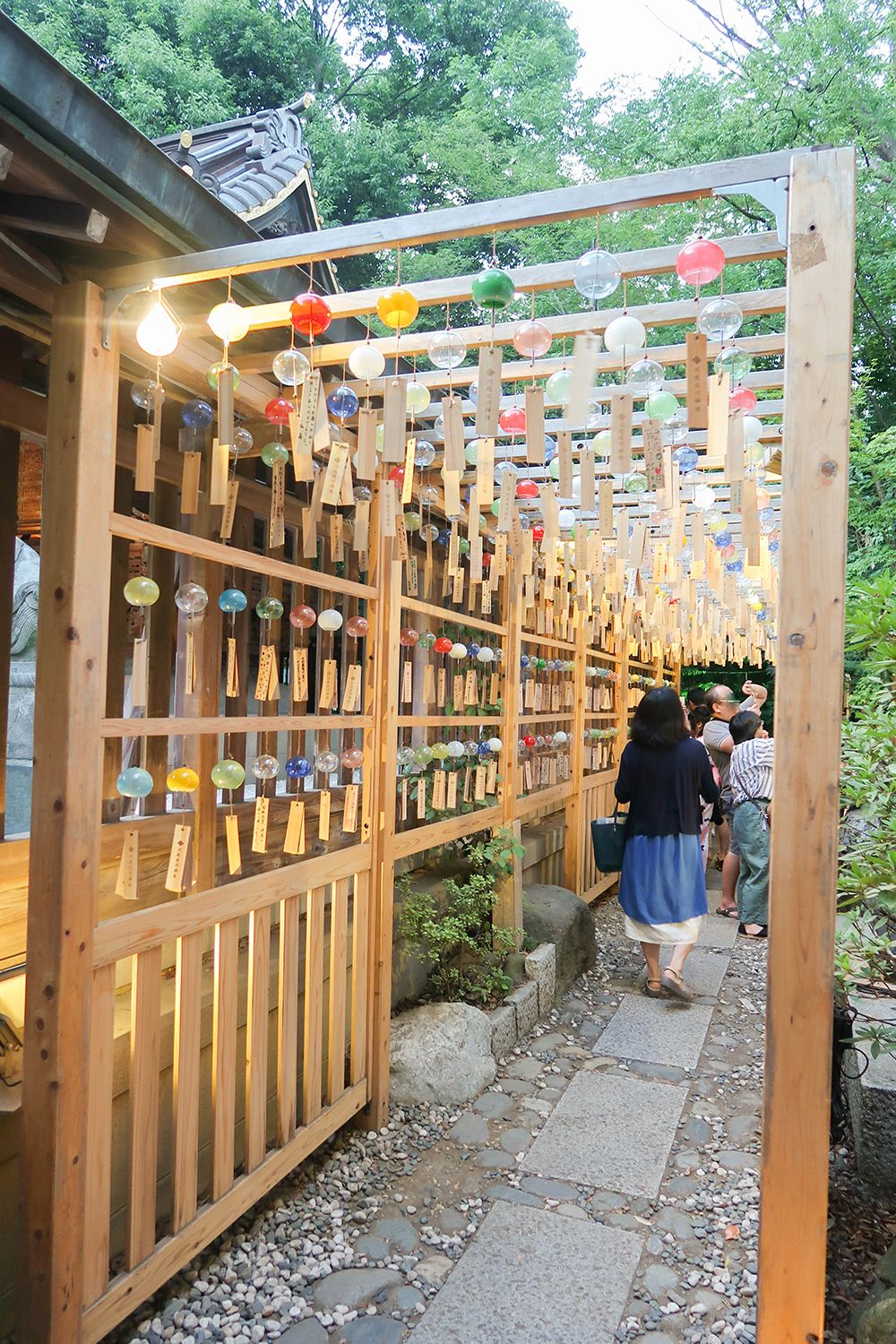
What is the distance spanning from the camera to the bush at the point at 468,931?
13.5 feet

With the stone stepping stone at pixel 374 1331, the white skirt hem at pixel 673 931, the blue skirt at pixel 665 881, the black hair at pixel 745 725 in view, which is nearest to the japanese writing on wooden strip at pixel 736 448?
the stone stepping stone at pixel 374 1331

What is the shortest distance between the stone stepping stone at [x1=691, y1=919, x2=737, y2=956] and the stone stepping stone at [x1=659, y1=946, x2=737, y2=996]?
0.11 meters

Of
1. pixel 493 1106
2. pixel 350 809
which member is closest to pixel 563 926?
pixel 493 1106

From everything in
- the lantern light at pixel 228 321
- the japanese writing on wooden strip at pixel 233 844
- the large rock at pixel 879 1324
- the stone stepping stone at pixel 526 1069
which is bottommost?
the stone stepping stone at pixel 526 1069

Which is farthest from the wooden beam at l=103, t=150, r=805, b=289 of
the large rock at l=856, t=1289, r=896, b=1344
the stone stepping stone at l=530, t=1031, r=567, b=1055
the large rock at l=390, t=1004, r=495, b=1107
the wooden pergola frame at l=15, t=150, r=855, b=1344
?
the stone stepping stone at l=530, t=1031, r=567, b=1055

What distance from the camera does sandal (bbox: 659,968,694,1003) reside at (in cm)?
508

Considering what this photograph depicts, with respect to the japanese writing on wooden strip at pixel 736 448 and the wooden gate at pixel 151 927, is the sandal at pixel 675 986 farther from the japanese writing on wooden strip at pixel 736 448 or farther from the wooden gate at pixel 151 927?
the japanese writing on wooden strip at pixel 736 448

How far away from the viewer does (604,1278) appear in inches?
102

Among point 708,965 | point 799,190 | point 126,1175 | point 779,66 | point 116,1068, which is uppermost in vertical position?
point 779,66

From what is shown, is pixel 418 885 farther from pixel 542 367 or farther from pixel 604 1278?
pixel 542 367

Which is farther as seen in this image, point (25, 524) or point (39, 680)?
point (25, 524)

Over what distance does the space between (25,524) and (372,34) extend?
17.0 meters

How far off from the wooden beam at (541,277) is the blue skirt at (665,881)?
3.49 m

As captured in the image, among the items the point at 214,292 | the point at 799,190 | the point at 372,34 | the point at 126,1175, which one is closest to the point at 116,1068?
the point at 126,1175
